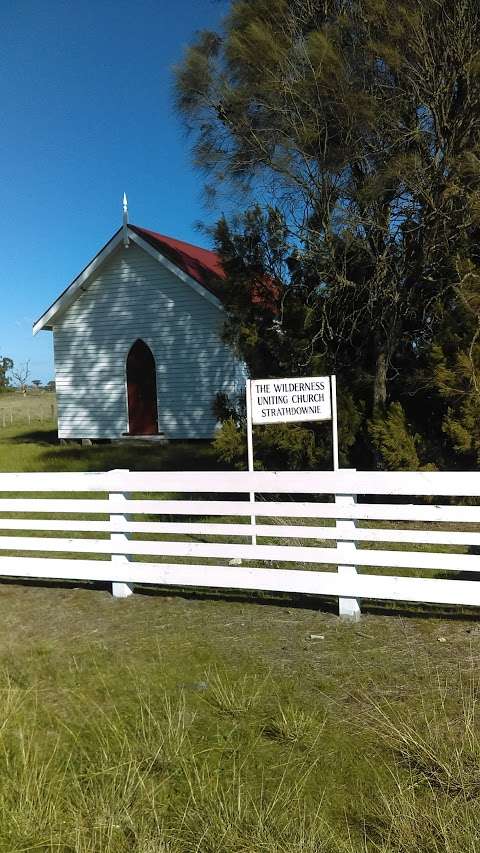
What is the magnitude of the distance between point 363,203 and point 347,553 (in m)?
6.16

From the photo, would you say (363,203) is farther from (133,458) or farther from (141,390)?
(141,390)

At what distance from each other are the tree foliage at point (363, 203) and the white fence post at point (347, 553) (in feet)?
14.4

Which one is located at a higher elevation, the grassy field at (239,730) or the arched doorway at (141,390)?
the arched doorway at (141,390)

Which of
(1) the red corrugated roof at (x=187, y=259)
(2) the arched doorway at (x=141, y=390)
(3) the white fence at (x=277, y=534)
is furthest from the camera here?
(2) the arched doorway at (x=141, y=390)

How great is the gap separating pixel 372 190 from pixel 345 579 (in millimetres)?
6055

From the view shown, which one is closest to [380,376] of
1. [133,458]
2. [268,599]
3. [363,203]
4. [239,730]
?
[363,203]

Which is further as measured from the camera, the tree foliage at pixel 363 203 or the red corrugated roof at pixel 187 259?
the red corrugated roof at pixel 187 259

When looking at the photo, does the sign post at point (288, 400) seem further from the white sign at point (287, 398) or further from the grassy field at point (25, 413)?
the grassy field at point (25, 413)

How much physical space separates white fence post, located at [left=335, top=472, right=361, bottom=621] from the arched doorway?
1442 centimetres

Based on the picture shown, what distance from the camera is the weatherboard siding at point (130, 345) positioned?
18.2 meters

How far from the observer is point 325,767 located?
9.91 feet

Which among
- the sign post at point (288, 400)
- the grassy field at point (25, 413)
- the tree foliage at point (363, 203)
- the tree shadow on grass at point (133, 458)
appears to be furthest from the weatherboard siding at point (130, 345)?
the grassy field at point (25, 413)

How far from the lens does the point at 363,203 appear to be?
9484 mm

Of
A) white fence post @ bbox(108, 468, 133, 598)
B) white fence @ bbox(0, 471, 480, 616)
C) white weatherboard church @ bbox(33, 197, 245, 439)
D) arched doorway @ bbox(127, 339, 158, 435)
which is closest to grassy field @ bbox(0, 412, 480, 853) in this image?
white fence @ bbox(0, 471, 480, 616)
